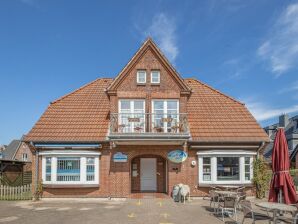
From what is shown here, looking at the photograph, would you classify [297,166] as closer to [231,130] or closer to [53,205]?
[231,130]

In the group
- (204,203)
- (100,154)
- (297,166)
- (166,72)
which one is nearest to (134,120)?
(100,154)

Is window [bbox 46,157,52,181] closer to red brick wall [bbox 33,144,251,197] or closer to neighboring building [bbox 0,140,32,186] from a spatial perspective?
red brick wall [bbox 33,144,251,197]

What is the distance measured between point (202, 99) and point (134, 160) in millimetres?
6969

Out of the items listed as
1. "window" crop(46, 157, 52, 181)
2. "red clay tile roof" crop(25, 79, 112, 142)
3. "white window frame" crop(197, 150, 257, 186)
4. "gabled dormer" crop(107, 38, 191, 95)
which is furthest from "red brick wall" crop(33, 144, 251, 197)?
"gabled dormer" crop(107, 38, 191, 95)

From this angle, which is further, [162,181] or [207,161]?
[162,181]

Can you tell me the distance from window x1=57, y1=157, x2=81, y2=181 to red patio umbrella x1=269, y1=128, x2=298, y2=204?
435 inches

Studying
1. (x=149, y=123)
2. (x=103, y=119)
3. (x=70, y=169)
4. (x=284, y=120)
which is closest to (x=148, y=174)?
(x=149, y=123)

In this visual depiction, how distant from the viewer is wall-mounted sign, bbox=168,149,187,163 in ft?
59.0

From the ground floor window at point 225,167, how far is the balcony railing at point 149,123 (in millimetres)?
2298

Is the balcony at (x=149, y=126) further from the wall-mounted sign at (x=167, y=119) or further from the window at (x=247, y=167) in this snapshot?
the window at (x=247, y=167)

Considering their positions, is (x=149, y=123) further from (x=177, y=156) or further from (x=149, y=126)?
(x=177, y=156)

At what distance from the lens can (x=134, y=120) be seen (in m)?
17.5

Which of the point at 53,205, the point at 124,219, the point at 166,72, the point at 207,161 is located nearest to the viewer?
the point at 124,219

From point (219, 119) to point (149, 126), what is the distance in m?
5.19
